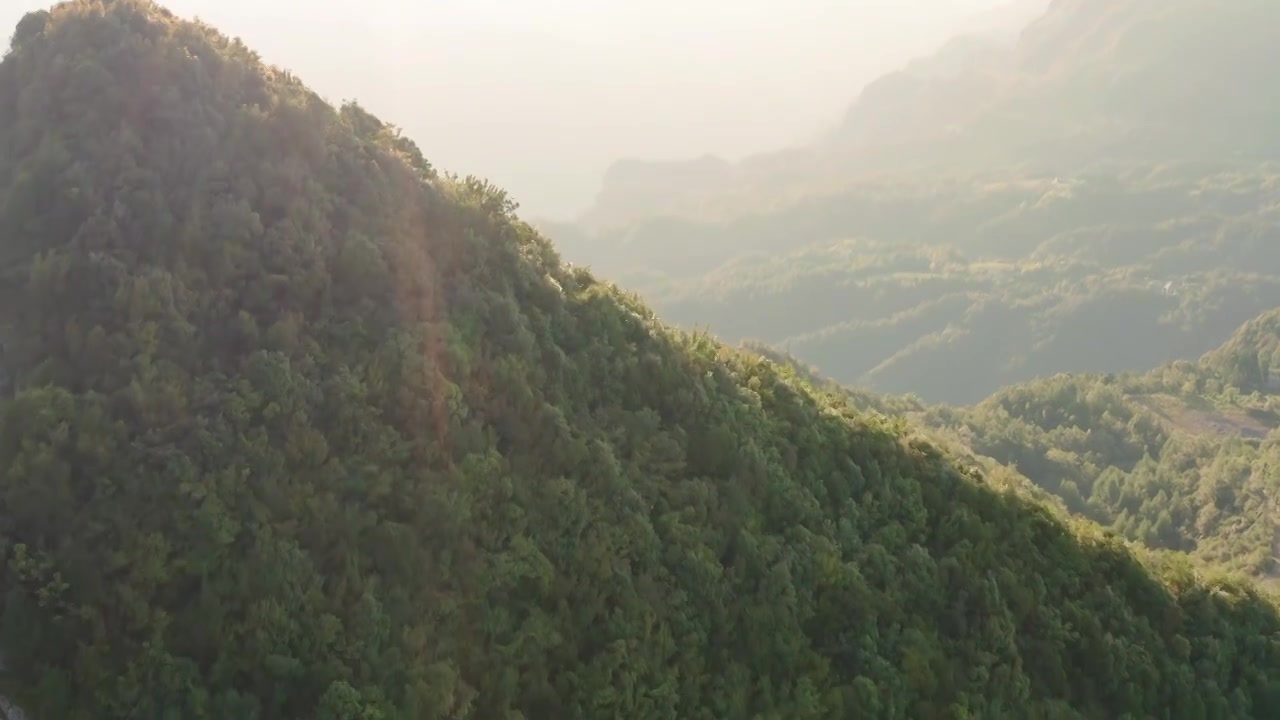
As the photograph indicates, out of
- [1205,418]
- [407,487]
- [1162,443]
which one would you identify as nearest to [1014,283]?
[1205,418]

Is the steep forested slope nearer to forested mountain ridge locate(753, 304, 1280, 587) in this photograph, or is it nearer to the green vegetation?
forested mountain ridge locate(753, 304, 1280, 587)

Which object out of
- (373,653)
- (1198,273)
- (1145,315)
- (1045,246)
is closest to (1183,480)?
(373,653)

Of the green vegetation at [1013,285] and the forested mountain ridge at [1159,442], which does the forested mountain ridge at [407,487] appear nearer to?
the forested mountain ridge at [1159,442]

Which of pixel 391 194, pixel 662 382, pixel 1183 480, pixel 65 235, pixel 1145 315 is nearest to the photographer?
pixel 65 235

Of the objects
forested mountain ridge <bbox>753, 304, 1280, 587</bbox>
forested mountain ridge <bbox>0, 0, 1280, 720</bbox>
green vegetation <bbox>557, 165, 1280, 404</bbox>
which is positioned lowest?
forested mountain ridge <bbox>0, 0, 1280, 720</bbox>

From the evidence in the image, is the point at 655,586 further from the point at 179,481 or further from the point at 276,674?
the point at 179,481

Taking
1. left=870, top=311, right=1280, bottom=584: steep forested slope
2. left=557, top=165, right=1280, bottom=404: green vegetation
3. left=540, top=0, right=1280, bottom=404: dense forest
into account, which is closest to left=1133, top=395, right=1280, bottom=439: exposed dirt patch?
left=870, top=311, right=1280, bottom=584: steep forested slope

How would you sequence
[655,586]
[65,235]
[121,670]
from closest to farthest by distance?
1. [121,670]
2. [65,235]
3. [655,586]

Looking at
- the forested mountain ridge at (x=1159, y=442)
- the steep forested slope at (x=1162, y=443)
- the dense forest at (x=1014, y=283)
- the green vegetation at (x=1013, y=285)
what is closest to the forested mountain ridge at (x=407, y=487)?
the forested mountain ridge at (x=1159, y=442)
